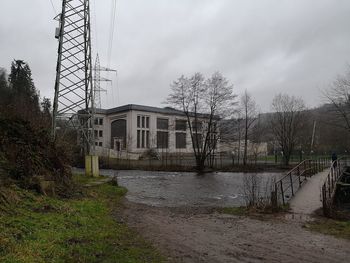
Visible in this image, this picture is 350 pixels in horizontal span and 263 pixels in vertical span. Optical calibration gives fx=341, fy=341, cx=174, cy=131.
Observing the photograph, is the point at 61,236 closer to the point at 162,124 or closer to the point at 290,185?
the point at 290,185

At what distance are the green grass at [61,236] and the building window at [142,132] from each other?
203 ft

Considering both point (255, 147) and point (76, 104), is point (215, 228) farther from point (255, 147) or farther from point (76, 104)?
point (255, 147)

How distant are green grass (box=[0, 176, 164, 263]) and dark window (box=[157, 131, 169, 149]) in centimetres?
6081

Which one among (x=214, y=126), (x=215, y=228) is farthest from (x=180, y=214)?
(x=214, y=126)

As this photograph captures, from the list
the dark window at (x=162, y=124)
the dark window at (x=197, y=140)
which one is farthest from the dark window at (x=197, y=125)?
the dark window at (x=162, y=124)

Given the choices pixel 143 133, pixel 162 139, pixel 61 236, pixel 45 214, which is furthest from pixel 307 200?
pixel 143 133

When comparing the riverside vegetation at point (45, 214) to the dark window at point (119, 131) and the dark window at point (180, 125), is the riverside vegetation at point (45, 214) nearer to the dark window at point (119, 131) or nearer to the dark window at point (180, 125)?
the dark window at point (180, 125)

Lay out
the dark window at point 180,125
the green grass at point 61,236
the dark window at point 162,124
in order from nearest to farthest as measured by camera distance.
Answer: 1. the green grass at point 61,236
2. the dark window at point 180,125
3. the dark window at point 162,124

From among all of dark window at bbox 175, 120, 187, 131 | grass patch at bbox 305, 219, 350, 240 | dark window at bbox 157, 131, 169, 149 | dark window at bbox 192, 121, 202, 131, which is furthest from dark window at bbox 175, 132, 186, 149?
grass patch at bbox 305, 219, 350, 240

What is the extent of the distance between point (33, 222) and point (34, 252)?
5.88ft

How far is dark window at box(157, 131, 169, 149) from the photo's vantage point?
7075cm

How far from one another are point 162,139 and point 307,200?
5764 centimetres

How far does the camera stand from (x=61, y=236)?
22.1 feet

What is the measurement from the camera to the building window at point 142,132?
71.6 metres
